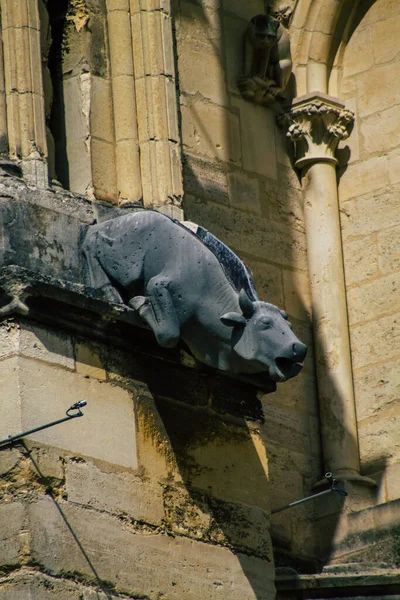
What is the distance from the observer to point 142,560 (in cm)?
771

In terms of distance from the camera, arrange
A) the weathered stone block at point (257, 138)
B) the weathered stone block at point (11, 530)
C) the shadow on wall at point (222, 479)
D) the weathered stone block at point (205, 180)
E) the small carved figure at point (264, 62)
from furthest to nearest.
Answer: the small carved figure at point (264, 62) → the weathered stone block at point (257, 138) → the weathered stone block at point (205, 180) → the shadow on wall at point (222, 479) → the weathered stone block at point (11, 530)

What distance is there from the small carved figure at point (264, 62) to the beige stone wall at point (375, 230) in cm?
41

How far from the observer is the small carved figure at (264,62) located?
427 inches

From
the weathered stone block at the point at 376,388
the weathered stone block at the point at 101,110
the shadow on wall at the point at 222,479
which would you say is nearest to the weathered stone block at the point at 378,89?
A: the weathered stone block at the point at 376,388

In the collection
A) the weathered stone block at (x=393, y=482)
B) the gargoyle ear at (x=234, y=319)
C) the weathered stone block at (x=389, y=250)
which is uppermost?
the weathered stone block at (x=389, y=250)

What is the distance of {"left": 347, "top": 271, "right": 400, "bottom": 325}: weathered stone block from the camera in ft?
34.9

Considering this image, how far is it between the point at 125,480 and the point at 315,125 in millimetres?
3633

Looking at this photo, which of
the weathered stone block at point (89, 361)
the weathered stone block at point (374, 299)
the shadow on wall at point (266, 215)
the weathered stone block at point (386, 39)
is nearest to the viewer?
the weathered stone block at point (89, 361)

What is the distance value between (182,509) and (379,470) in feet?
8.41

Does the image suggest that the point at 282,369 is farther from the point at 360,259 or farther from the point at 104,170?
the point at 360,259

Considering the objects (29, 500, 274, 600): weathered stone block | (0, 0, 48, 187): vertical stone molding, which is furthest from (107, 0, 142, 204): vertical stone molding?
(29, 500, 274, 600): weathered stone block

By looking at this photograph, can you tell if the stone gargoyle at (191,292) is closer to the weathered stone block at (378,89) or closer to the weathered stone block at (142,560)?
the weathered stone block at (142,560)

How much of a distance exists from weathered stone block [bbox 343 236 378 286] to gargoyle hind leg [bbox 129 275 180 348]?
296 centimetres

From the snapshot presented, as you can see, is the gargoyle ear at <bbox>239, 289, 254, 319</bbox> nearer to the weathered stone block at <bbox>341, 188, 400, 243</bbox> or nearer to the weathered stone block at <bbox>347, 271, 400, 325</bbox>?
the weathered stone block at <bbox>347, 271, 400, 325</bbox>
